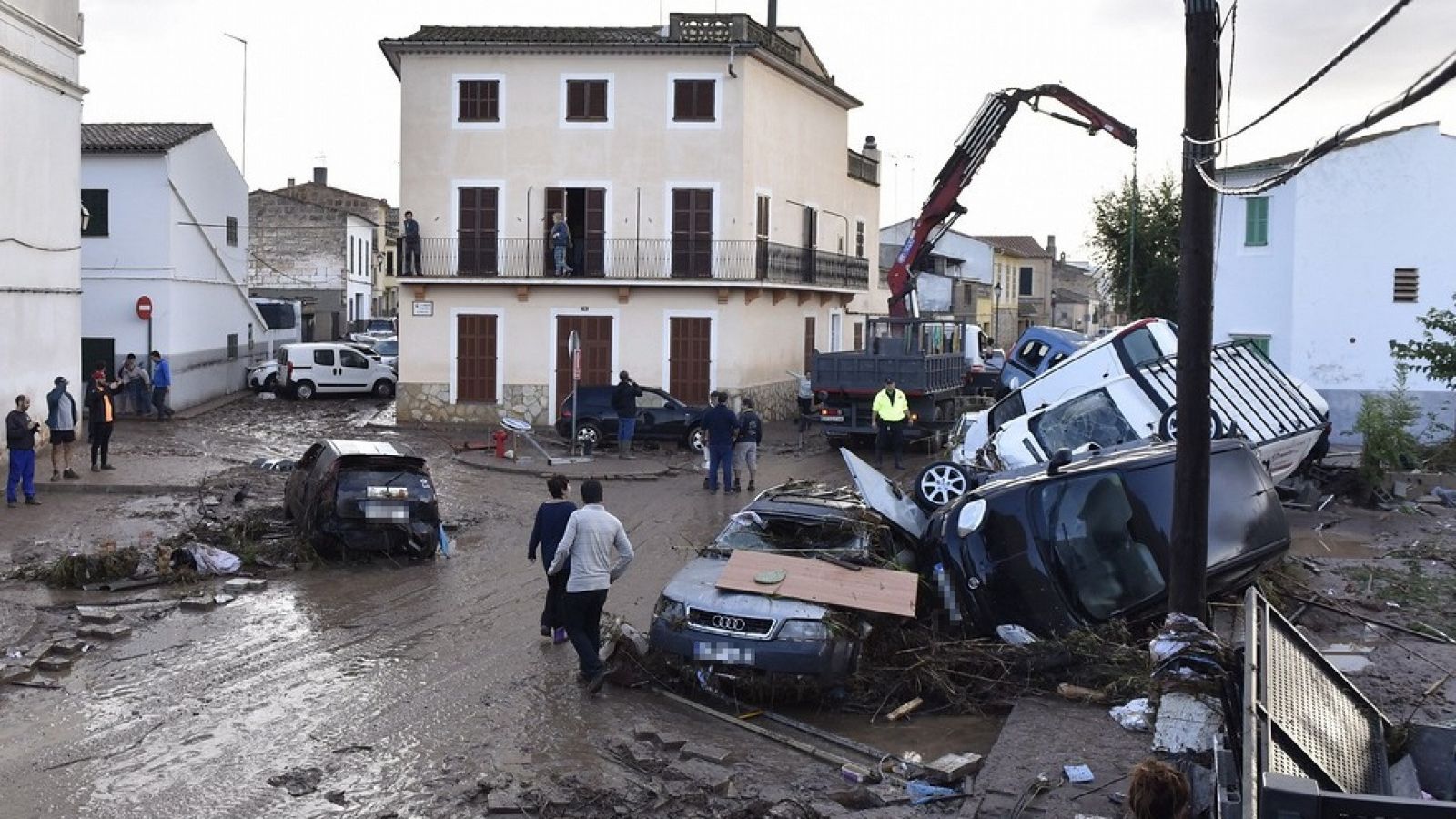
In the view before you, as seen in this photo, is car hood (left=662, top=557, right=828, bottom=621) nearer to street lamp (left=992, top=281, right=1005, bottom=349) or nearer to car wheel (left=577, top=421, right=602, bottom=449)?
car wheel (left=577, top=421, right=602, bottom=449)

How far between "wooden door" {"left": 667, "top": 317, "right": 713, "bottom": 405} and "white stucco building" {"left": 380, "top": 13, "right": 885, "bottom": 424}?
0.05 metres

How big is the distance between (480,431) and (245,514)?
15.3 meters

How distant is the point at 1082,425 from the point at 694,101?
19135 millimetres

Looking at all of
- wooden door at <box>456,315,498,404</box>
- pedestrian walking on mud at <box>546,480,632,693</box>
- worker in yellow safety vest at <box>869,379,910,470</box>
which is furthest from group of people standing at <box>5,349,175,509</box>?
worker in yellow safety vest at <box>869,379,910,470</box>

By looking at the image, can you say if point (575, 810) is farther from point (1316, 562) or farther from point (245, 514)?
point (245, 514)

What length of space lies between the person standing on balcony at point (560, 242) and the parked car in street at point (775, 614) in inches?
896

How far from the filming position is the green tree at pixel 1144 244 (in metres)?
45.1

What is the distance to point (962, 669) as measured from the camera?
1043 cm

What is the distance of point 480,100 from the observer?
114 ft

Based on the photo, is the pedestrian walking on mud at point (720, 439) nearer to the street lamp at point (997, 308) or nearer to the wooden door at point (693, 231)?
the wooden door at point (693, 231)

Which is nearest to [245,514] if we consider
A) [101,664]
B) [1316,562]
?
[101,664]

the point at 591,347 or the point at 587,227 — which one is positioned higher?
the point at 587,227

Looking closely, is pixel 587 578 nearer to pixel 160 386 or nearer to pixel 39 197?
pixel 39 197

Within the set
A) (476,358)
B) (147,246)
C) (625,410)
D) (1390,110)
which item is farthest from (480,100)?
(1390,110)
